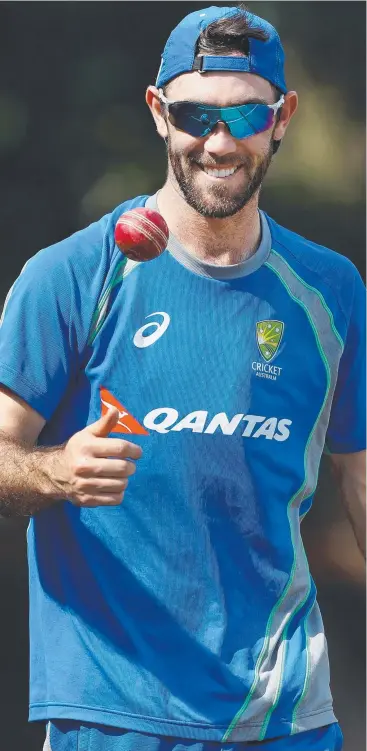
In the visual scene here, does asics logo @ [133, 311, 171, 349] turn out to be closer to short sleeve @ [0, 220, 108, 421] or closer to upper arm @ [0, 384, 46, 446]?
short sleeve @ [0, 220, 108, 421]

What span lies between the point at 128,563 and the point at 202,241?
0.91 m

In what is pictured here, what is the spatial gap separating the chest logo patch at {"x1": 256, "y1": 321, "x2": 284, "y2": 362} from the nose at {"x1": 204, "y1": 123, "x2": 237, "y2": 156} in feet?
1.60

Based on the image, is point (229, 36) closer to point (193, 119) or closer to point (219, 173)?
point (193, 119)

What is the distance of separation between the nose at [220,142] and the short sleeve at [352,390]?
2.18 feet

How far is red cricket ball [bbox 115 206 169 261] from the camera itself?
3.95 m

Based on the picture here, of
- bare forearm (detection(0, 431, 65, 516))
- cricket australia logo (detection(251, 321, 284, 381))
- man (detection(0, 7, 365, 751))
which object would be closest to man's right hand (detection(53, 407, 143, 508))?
bare forearm (detection(0, 431, 65, 516))

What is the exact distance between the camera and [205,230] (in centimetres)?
422

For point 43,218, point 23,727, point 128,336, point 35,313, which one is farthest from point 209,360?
point 23,727

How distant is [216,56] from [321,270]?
0.71 metres

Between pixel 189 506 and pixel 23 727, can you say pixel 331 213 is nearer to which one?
pixel 23 727

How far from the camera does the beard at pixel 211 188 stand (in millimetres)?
4121

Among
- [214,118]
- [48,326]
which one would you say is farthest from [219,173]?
[48,326]

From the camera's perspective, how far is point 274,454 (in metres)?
4.20

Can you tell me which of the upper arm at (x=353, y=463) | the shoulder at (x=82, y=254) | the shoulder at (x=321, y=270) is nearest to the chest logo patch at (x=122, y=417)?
the shoulder at (x=82, y=254)
